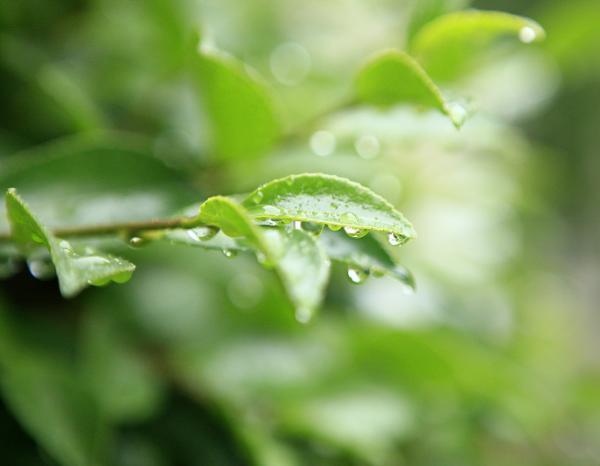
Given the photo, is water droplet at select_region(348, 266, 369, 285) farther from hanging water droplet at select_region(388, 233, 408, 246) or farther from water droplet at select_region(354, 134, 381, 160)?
water droplet at select_region(354, 134, 381, 160)

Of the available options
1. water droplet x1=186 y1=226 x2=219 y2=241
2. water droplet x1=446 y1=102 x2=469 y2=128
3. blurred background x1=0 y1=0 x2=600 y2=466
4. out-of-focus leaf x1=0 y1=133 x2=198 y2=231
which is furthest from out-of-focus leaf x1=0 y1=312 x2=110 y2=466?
water droplet x1=446 y1=102 x2=469 y2=128

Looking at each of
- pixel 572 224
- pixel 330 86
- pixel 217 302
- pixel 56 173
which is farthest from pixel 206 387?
pixel 572 224

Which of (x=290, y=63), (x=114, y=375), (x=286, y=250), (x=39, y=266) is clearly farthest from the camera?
(x=290, y=63)

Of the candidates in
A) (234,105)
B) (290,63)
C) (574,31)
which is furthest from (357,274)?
(574,31)

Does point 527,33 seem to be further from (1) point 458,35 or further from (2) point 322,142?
(2) point 322,142

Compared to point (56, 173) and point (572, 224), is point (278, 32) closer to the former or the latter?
point (56, 173)

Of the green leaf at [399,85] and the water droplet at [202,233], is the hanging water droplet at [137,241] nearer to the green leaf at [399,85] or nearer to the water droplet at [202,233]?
the water droplet at [202,233]
